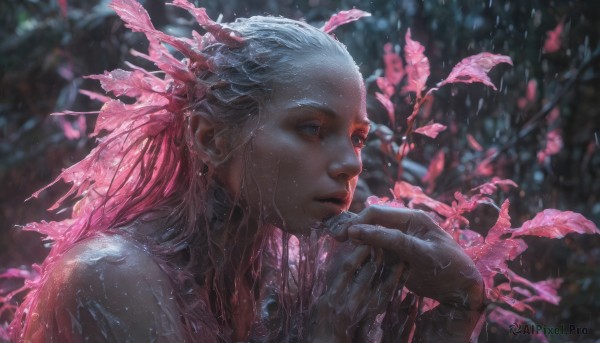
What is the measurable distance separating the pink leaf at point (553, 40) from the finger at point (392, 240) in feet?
7.73

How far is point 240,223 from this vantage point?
1.61 metres

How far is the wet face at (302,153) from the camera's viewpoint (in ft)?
4.92

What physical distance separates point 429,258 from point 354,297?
18 cm

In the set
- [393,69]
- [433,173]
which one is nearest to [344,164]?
[393,69]

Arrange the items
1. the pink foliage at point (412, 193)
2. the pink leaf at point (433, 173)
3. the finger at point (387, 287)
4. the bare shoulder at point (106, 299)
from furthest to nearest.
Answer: the pink leaf at point (433, 173), the pink foliage at point (412, 193), the finger at point (387, 287), the bare shoulder at point (106, 299)

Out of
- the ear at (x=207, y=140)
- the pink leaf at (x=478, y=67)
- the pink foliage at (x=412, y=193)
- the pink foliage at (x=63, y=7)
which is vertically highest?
the pink leaf at (x=478, y=67)

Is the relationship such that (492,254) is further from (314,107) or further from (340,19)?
(340,19)

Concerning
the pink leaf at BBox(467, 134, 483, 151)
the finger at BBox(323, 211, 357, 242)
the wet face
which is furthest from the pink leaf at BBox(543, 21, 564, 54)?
the finger at BBox(323, 211, 357, 242)

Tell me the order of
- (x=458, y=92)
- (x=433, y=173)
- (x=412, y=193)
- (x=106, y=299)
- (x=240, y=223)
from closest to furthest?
(x=106, y=299)
(x=240, y=223)
(x=412, y=193)
(x=433, y=173)
(x=458, y=92)

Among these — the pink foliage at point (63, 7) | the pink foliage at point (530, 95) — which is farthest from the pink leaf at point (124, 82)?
the pink foliage at point (530, 95)

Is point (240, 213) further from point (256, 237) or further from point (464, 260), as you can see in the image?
point (464, 260)

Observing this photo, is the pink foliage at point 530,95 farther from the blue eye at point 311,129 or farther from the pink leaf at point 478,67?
the blue eye at point 311,129

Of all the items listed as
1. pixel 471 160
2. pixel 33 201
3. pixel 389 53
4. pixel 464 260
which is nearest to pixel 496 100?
pixel 471 160

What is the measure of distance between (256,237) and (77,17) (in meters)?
2.33
